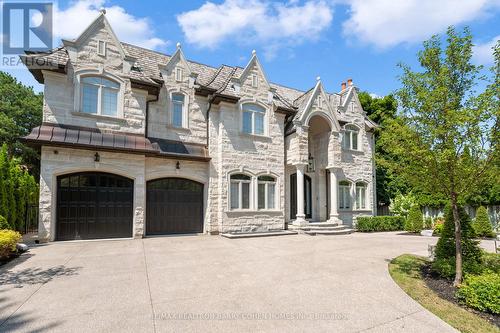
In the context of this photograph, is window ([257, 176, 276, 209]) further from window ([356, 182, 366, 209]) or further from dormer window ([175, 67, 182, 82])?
window ([356, 182, 366, 209])

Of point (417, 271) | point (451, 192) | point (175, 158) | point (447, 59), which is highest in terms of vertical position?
point (447, 59)

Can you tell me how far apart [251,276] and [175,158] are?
8678mm

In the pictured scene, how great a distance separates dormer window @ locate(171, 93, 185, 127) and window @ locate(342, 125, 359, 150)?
38.4 feet

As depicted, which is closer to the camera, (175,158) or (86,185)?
(86,185)

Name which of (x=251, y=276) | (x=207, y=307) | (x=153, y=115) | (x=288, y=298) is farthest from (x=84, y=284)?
(x=153, y=115)

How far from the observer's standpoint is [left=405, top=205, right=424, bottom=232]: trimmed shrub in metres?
17.4

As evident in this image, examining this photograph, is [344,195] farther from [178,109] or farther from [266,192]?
[178,109]

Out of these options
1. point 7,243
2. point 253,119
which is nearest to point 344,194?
point 253,119

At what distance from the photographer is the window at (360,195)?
1986 cm

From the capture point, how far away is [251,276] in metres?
6.74

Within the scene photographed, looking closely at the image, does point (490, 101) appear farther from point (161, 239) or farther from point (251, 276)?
point (161, 239)

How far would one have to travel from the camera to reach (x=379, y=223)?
1845cm

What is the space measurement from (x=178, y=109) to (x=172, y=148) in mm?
2295

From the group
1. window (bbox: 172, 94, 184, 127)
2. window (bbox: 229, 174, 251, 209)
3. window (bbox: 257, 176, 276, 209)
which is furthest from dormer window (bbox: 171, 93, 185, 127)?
window (bbox: 257, 176, 276, 209)
